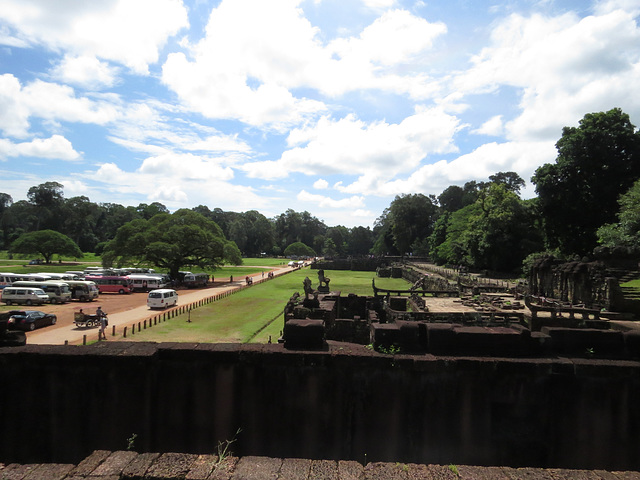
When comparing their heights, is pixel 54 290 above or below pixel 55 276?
below

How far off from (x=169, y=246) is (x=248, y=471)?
38.2 m

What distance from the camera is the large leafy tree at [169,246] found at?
1543 inches

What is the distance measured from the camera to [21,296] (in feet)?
83.3

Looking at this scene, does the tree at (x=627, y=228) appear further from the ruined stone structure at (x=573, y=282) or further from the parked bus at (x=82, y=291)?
the parked bus at (x=82, y=291)

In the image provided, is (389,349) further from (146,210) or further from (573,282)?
(146,210)

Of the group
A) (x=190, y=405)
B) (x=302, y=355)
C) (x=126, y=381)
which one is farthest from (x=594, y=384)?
(x=126, y=381)

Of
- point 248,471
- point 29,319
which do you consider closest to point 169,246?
point 29,319

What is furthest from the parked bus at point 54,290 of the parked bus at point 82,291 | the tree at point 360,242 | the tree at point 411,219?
the tree at point 360,242

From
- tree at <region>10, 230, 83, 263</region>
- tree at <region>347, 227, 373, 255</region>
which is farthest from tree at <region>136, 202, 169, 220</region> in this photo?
tree at <region>347, 227, 373, 255</region>

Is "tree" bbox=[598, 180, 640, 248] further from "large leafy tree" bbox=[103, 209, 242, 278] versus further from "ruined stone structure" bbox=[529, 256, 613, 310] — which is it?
"large leafy tree" bbox=[103, 209, 242, 278]

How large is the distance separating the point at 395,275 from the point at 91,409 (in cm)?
5451

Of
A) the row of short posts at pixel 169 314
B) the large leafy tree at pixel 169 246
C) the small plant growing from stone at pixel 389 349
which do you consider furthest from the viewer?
the large leafy tree at pixel 169 246

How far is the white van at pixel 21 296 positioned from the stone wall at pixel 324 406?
25.6 metres

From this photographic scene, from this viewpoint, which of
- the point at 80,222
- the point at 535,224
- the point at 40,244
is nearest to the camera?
the point at 535,224
